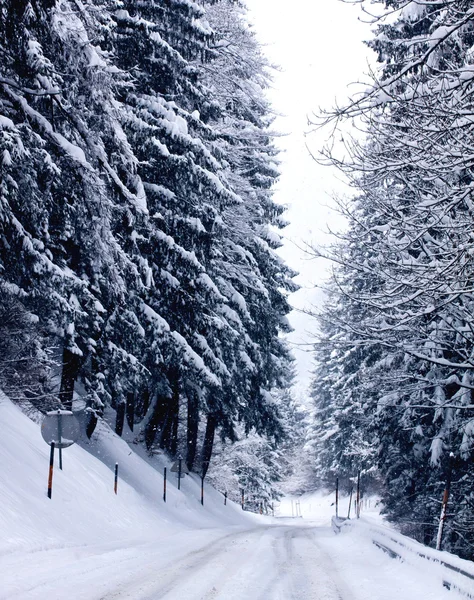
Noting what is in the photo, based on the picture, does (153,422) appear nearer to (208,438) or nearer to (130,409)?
(130,409)

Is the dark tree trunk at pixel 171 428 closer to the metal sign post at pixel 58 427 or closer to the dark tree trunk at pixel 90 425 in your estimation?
the dark tree trunk at pixel 90 425

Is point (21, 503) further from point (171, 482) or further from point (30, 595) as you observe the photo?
point (171, 482)

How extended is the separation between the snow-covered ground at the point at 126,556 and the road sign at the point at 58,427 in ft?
1.89

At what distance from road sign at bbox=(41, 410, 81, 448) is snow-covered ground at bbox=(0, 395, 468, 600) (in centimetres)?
58

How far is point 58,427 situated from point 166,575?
14.8 feet

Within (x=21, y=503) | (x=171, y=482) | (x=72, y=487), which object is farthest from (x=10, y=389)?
(x=171, y=482)

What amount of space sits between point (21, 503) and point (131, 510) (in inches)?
229

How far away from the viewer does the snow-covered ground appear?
673 centimetres

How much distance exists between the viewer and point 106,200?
41.8 feet

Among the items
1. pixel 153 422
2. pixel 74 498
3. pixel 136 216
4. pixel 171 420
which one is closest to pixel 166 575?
pixel 74 498

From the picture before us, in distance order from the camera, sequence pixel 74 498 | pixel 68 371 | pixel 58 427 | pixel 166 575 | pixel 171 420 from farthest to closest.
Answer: pixel 171 420 < pixel 68 371 < pixel 74 498 < pixel 58 427 < pixel 166 575

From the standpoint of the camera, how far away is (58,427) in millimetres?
11531

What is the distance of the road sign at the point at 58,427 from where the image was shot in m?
11.5

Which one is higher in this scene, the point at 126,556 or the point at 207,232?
the point at 207,232
